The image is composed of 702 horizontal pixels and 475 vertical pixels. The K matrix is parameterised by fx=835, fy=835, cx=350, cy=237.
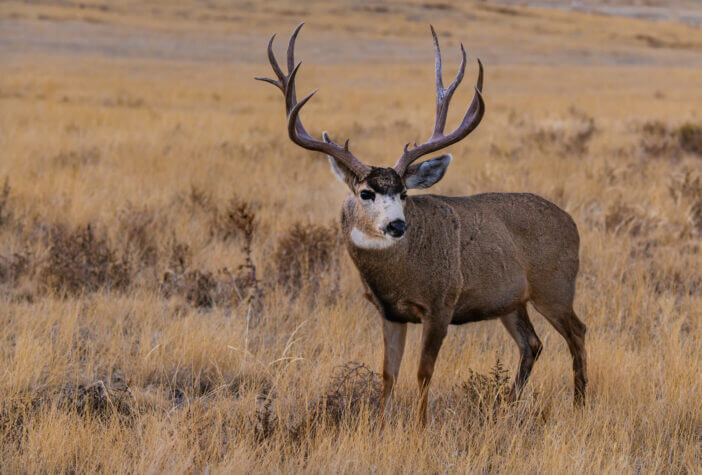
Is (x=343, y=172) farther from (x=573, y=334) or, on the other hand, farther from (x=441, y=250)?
(x=573, y=334)

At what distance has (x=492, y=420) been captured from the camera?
471 cm

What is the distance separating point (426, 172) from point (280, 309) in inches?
87.5

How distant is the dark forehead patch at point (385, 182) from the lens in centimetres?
461

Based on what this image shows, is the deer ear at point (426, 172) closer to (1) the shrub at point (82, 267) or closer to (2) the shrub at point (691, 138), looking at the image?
(1) the shrub at point (82, 267)

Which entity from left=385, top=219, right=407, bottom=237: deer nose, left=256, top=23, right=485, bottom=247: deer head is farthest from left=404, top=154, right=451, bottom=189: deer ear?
left=385, top=219, right=407, bottom=237: deer nose

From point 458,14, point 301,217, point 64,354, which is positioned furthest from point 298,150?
point 458,14

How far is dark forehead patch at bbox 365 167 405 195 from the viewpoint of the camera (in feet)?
15.1

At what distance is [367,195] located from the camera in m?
4.66

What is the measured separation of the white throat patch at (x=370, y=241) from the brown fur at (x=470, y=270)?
0.04 metres

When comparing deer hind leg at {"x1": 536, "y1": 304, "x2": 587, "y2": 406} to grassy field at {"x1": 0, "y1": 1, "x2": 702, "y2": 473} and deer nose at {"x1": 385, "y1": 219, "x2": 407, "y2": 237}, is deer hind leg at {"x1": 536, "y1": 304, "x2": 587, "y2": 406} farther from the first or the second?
deer nose at {"x1": 385, "y1": 219, "x2": 407, "y2": 237}

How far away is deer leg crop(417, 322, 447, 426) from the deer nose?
2.08 feet

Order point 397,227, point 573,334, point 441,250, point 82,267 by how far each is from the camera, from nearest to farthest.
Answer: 1. point 397,227
2. point 441,250
3. point 573,334
4. point 82,267

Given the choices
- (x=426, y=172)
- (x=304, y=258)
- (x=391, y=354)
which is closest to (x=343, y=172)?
(x=426, y=172)

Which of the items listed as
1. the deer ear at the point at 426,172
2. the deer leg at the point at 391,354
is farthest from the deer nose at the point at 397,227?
the deer leg at the point at 391,354
